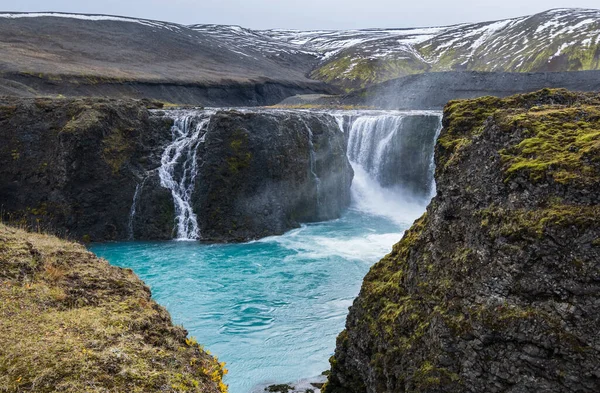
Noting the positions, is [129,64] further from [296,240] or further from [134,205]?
[296,240]

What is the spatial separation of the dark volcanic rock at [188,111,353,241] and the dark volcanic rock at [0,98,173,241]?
2.96 metres

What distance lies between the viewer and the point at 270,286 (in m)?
18.7

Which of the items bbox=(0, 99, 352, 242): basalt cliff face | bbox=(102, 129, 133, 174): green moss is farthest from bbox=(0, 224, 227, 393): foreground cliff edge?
bbox=(102, 129, 133, 174): green moss

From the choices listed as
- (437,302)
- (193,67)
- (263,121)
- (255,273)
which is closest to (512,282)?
(437,302)

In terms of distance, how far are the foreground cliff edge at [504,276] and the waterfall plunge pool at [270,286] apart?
5.65 meters

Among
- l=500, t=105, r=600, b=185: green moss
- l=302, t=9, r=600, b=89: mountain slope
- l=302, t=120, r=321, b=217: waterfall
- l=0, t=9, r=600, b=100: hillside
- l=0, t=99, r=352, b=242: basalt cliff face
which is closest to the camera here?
l=500, t=105, r=600, b=185: green moss

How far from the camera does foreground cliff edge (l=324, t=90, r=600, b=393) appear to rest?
16.0ft

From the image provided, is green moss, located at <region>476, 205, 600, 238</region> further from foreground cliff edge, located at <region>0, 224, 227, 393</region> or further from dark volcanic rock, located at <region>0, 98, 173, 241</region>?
dark volcanic rock, located at <region>0, 98, 173, 241</region>

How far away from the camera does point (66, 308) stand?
631 centimetres

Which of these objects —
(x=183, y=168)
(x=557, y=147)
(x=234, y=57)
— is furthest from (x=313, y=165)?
(x=234, y=57)

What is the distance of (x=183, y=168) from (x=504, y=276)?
23.5 metres

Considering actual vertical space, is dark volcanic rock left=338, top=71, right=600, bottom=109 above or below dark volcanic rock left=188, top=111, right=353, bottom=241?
above

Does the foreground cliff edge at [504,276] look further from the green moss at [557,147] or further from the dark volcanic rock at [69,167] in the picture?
the dark volcanic rock at [69,167]

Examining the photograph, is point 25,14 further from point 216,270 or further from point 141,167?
point 216,270
